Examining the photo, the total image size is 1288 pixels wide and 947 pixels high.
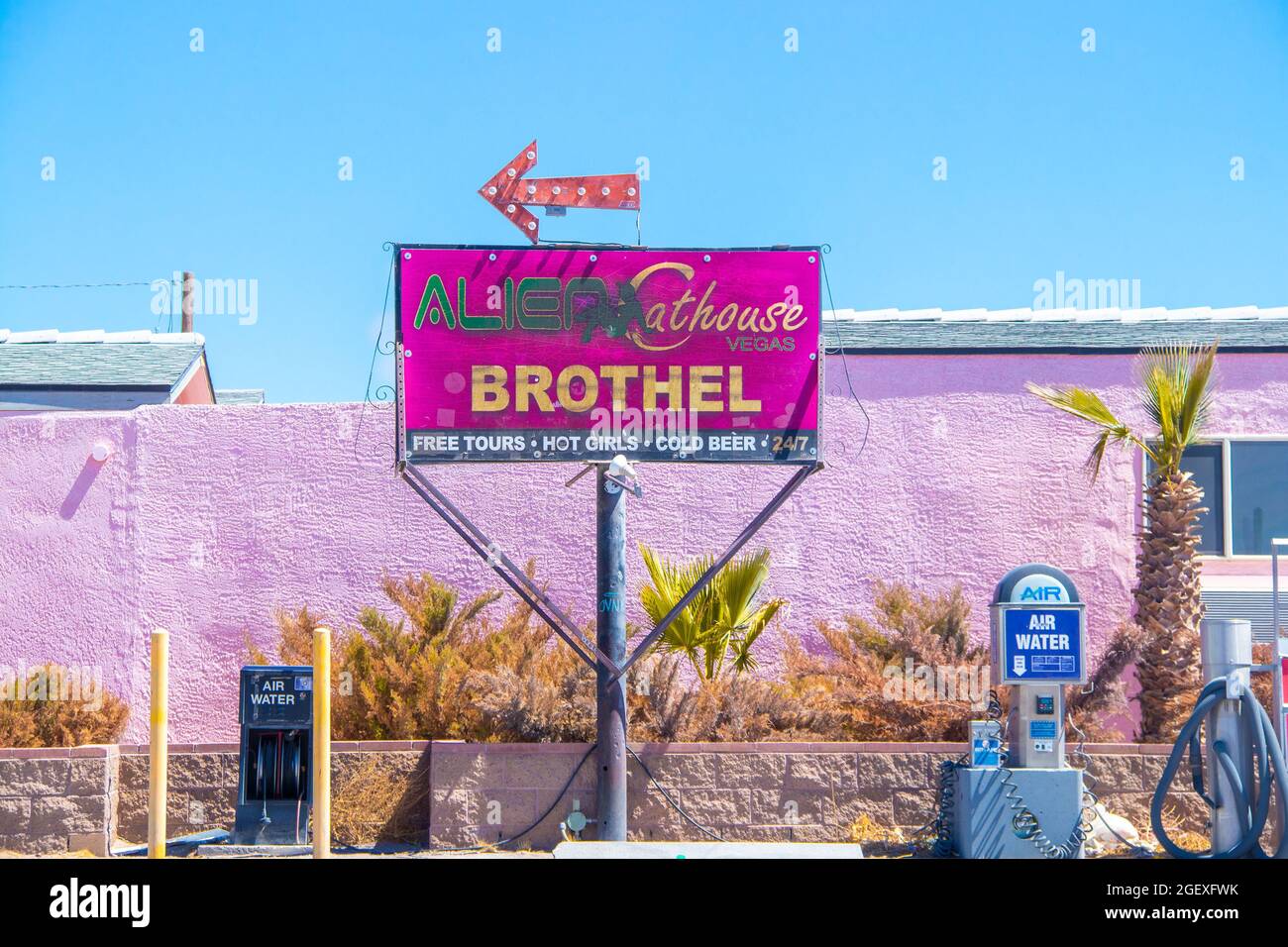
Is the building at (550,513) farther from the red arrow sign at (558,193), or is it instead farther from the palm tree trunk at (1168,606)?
the red arrow sign at (558,193)

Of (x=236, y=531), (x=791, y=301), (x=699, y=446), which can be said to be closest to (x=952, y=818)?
(x=699, y=446)

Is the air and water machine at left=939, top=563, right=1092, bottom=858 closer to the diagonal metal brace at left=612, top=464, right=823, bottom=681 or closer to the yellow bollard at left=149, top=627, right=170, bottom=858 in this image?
the diagonal metal brace at left=612, top=464, right=823, bottom=681

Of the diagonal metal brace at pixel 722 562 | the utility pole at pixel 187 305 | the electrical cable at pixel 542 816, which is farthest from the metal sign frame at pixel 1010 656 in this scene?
the utility pole at pixel 187 305

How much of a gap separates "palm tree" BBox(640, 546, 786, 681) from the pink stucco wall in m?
1.52

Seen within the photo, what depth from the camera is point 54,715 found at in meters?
12.2

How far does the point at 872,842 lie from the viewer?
11.2m

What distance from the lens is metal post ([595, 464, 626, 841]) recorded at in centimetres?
1098

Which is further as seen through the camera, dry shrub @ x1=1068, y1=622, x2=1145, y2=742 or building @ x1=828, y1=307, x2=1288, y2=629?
building @ x1=828, y1=307, x2=1288, y2=629

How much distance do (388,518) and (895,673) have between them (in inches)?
207

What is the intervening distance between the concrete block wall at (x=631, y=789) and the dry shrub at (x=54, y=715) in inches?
23.4

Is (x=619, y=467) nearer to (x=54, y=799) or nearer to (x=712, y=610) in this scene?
(x=712, y=610)

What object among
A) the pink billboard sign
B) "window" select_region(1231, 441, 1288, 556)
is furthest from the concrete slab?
"window" select_region(1231, 441, 1288, 556)
